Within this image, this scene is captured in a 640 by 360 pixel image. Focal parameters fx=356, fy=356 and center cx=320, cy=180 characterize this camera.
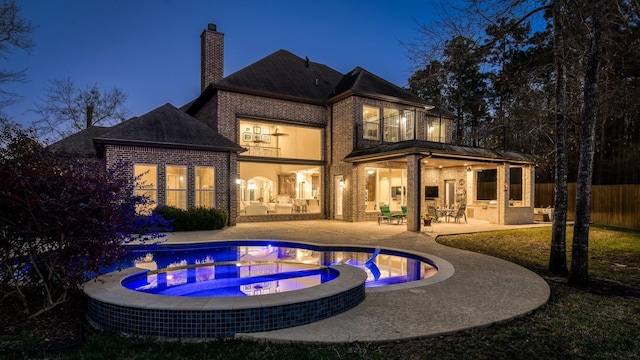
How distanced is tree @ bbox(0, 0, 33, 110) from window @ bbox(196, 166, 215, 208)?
29.2ft

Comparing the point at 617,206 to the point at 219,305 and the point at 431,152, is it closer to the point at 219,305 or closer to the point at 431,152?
the point at 431,152

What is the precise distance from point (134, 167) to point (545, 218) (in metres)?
19.1

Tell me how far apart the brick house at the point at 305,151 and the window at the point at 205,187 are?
4cm

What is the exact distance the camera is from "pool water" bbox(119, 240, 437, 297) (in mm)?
6262

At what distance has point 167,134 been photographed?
1416cm

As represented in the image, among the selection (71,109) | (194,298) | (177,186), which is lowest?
(194,298)

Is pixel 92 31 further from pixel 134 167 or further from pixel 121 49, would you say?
pixel 134 167

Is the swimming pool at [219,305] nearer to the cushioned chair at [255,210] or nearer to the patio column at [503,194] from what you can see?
the cushioned chair at [255,210]

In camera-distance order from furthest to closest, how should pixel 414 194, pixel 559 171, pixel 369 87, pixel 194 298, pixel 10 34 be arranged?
pixel 369 87
pixel 10 34
pixel 414 194
pixel 559 171
pixel 194 298

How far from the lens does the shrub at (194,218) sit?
13188 mm

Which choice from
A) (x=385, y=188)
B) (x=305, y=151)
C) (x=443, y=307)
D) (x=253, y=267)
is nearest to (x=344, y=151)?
(x=385, y=188)

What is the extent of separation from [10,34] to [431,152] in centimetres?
1791

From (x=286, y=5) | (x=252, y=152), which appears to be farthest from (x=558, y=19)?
(x=286, y=5)

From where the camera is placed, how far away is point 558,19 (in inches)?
265
